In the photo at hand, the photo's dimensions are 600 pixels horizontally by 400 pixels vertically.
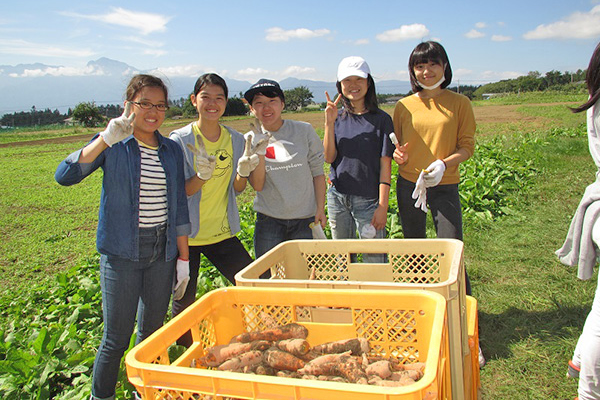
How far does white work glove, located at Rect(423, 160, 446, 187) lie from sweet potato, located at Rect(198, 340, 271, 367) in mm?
1760

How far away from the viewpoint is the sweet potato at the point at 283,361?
144 cm

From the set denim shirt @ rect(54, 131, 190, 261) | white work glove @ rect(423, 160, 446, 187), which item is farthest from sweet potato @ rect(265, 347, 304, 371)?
white work glove @ rect(423, 160, 446, 187)

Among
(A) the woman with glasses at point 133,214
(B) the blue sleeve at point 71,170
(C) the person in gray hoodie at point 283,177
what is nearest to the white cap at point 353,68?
(C) the person in gray hoodie at point 283,177

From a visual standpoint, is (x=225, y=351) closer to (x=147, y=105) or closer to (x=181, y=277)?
(x=181, y=277)

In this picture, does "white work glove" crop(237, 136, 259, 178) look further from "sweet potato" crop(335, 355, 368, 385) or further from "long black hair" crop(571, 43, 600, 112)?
"long black hair" crop(571, 43, 600, 112)

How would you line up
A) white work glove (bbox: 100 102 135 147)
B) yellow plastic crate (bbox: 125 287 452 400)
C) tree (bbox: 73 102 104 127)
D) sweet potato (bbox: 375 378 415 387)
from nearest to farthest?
yellow plastic crate (bbox: 125 287 452 400) → sweet potato (bbox: 375 378 415 387) → white work glove (bbox: 100 102 135 147) → tree (bbox: 73 102 104 127)

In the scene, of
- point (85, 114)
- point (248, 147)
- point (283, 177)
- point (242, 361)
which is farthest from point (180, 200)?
point (85, 114)

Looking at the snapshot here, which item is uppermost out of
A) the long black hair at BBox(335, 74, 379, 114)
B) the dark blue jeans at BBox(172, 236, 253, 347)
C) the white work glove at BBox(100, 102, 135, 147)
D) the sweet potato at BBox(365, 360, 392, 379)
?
the long black hair at BBox(335, 74, 379, 114)

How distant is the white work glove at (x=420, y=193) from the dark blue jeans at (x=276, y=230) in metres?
0.76

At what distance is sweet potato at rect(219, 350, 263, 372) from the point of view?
1.42m

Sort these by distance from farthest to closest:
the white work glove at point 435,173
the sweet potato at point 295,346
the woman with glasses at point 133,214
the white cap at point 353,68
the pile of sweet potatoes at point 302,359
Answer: the white cap at point 353,68
the white work glove at point 435,173
the woman with glasses at point 133,214
the sweet potato at point 295,346
the pile of sweet potatoes at point 302,359

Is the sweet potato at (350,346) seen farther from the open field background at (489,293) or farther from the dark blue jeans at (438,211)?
the dark blue jeans at (438,211)

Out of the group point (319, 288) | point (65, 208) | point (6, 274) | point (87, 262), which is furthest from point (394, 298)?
point (65, 208)

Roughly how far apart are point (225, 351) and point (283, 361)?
0.21 meters
